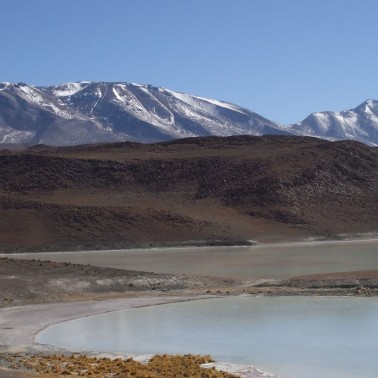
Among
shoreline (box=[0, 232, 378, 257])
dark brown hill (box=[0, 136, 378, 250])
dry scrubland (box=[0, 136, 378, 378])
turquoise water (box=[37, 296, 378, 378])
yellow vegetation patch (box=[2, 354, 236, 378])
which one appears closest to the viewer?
yellow vegetation patch (box=[2, 354, 236, 378])

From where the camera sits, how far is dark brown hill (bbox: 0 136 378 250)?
7738 centimetres

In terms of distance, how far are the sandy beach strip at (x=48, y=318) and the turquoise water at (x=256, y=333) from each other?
2.13 feet

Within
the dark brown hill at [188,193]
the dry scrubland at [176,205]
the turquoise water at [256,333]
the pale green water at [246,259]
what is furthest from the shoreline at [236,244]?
the turquoise water at [256,333]

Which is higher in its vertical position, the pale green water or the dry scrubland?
the dry scrubland

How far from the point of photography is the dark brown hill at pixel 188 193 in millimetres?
77375

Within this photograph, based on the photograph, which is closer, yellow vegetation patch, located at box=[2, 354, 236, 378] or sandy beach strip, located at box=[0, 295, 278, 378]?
yellow vegetation patch, located at box=[2, 354, 236, 378]

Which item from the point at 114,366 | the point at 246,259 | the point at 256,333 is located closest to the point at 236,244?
the point at 246,259

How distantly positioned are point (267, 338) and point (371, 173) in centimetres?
8514

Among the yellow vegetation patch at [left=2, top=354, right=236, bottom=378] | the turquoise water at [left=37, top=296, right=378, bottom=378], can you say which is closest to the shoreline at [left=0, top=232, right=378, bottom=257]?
the turquoise water at [left=37, top=296, right=378, bottom=378]

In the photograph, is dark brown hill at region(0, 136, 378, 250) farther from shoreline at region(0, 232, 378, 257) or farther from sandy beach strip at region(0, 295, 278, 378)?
sandy beach strip at region(0, 295, 278, 378)

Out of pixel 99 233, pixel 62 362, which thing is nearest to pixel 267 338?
pixel 62 362

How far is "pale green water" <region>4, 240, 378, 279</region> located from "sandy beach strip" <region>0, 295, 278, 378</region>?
1087cm

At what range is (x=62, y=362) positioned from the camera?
22.2m

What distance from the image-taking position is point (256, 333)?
27141 millimetres
